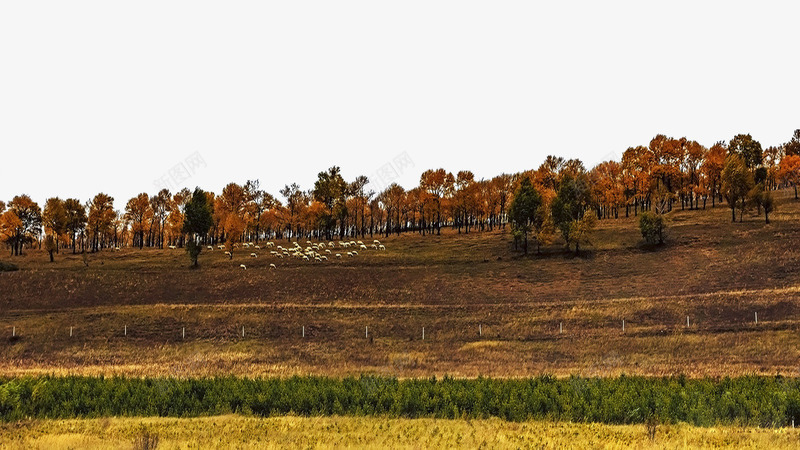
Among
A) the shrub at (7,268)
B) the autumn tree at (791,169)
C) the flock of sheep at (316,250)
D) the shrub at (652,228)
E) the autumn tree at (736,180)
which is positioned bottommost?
the shrub at (7,268)

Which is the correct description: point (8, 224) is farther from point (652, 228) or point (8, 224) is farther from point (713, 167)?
point (713, 167)

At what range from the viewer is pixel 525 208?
95.1m

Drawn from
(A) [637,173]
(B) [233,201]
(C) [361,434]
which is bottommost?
(C) [361,434]

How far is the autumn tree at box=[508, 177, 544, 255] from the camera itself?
95125 mm

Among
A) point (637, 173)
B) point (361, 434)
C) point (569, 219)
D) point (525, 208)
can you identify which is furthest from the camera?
point (637, 173)

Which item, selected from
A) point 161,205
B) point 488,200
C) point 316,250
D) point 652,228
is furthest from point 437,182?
point 161,205

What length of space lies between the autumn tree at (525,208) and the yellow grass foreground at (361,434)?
246 ft

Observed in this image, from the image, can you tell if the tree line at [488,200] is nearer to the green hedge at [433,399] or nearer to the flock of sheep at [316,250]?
the flock of sheep at [316,250]

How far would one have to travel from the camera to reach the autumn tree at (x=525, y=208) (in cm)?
9512

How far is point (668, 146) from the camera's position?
122 metres

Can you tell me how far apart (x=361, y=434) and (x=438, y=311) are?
4529 centimetres

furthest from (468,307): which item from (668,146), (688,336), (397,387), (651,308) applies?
(668,146)

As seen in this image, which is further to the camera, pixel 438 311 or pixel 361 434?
pixel 438 311

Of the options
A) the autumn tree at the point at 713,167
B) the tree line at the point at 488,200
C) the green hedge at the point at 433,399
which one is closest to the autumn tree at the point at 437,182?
the tree line at the point at 488,200
